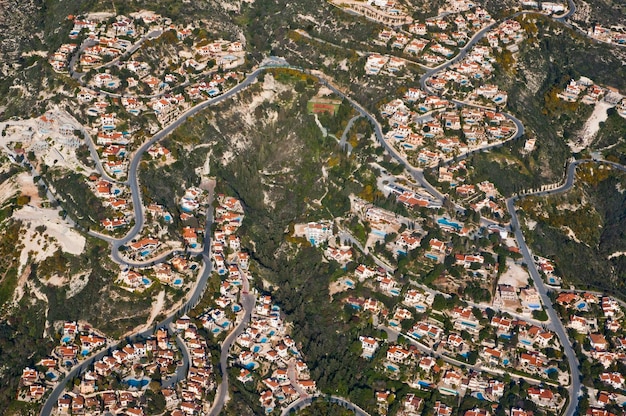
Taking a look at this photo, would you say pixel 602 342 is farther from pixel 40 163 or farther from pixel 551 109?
pixel 40 163

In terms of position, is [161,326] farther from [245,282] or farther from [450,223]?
[450,223]

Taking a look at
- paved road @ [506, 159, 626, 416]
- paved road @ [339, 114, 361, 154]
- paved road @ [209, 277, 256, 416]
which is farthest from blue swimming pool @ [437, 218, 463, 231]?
paved road @ [209, 277, 256, 416]

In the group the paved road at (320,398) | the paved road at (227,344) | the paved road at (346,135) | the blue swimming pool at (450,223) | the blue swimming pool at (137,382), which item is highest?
the paved road at (346,135)

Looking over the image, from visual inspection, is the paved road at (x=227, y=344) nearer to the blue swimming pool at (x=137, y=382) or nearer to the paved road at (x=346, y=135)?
the blue swimming pool at (x=137, y=382)

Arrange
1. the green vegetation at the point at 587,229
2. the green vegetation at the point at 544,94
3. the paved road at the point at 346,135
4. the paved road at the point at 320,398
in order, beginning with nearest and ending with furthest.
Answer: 1. the paved road at the point at 320,398
2. the green vegetation at the point at 587,229
3. the green vegetation at the point at 544,94
4. the paved road at the point at 346,135

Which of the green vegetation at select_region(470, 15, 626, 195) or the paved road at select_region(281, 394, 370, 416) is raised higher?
the green vegetation at select_region(470, 15, 626, 195)

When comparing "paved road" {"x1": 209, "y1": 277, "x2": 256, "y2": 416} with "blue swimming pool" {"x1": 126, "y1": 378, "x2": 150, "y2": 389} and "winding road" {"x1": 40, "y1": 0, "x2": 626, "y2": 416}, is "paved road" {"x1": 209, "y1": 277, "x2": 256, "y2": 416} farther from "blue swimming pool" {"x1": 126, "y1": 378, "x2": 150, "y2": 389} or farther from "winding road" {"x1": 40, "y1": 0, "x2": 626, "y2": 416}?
"blue swimming pool" {"x1": 126, "y1": 378, "x2": 150, "y2": 389}

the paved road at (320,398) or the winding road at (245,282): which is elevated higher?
the winding road at (245,282)

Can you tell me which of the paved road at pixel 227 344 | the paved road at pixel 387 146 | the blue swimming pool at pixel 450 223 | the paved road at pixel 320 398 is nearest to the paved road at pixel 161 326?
the paved road at pixel 227 344

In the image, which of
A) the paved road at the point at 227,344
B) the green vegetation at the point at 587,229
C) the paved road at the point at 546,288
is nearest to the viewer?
the paved road at the point at 227,344

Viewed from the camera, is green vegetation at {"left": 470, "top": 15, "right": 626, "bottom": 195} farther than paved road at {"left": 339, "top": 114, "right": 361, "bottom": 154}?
No

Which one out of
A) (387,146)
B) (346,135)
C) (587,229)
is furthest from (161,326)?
(587,229)
